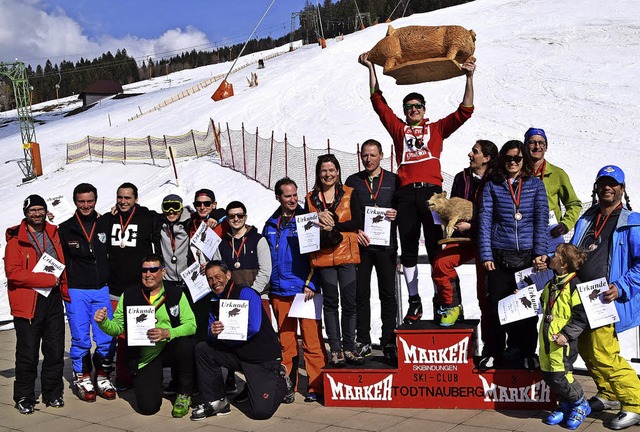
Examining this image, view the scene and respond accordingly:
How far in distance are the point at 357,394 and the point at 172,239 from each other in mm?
2428

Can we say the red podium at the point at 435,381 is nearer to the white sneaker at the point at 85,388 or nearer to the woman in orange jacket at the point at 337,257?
the woman in orange jacket at the point at 337,257

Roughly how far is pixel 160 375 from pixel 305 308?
154 cm

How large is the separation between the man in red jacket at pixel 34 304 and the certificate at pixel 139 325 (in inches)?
35.3

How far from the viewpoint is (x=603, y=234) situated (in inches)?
200

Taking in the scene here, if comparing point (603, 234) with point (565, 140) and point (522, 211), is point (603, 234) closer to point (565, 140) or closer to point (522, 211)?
point (522, 211)

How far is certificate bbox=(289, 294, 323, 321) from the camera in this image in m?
5.97

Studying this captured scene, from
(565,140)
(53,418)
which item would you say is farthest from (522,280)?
(565,140)

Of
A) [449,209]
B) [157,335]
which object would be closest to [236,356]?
[157,335]

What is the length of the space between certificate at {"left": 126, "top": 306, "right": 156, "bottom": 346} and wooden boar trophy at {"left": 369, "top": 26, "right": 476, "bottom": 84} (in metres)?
3.29

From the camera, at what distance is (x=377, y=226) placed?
593 cm

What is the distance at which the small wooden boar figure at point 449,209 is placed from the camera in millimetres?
→ 5516

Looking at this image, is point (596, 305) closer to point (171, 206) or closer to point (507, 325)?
point (507, 325)

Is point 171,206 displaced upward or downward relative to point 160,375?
upward

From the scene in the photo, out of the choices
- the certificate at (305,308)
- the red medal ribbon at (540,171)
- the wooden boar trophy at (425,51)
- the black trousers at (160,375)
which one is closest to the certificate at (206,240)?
the black trousers at (160,375)
